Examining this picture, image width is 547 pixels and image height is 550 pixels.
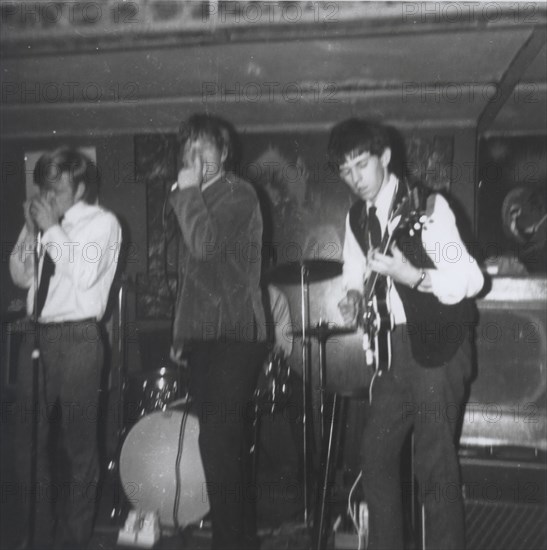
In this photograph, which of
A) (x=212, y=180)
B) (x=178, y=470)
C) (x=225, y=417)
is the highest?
(x=212, y=180)

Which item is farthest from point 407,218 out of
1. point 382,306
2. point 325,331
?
point 325,331

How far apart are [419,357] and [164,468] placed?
3.14ft

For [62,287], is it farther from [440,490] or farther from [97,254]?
[440,490]

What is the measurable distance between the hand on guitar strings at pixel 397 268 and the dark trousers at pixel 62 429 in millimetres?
912

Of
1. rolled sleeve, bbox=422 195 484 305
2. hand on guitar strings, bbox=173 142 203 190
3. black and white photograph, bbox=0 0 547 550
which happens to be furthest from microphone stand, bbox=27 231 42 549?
rolled sleeve, bbox=422 195 484 305

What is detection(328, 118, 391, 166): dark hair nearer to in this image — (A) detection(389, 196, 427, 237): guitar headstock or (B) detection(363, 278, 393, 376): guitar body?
(A) detection(389, 196, 427, 237): guitar headstock

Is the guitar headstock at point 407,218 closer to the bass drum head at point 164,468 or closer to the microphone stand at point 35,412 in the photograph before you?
the bass drum head at point 164,468

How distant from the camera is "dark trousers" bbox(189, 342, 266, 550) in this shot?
5.27 feet

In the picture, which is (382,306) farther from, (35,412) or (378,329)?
(35,412)

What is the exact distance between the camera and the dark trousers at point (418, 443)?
4.93 feet

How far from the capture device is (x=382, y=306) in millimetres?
1644

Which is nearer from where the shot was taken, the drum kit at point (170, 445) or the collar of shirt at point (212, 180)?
the collar of shirt at point (212, 180)

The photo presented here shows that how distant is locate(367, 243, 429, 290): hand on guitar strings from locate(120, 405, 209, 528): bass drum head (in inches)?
33.7

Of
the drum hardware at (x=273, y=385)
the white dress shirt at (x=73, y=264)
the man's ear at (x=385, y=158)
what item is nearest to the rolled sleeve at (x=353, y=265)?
the man's ear at (x=385, y=158)
